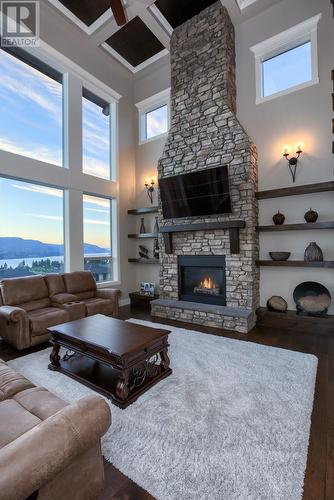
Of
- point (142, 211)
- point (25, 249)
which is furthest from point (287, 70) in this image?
point (25, 249)

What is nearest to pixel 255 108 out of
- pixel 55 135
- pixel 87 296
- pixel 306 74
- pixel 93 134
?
pixel 306 74

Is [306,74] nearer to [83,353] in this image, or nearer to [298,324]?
[298,324]

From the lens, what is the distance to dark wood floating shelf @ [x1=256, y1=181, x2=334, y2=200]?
388cm

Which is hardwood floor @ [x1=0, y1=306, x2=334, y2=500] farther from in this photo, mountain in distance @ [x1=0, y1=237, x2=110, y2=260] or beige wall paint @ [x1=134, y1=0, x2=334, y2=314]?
mountain in distance @ [x1=0, y1=237, x2=110, y2=260]

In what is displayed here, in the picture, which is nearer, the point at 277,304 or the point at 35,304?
the point at 35,304

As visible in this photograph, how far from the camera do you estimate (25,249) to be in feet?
14.6

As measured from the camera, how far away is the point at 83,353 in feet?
8.03

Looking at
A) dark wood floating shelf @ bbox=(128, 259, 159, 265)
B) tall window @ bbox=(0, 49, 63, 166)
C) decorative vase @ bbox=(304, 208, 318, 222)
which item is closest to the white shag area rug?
decorative vase @ bbox=(304, 208, 318, 222)

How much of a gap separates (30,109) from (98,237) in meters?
2.69

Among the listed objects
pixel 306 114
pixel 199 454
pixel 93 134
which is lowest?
pixel 199 454

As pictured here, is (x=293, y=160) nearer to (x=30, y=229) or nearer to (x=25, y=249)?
(x=30, y=229)

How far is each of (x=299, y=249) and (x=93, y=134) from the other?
4.85 metres

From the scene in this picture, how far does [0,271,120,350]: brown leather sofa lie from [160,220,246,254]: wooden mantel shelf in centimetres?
148

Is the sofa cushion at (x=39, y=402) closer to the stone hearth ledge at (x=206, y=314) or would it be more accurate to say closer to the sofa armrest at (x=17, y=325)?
the sofa armrest at (x=17, y=325)
